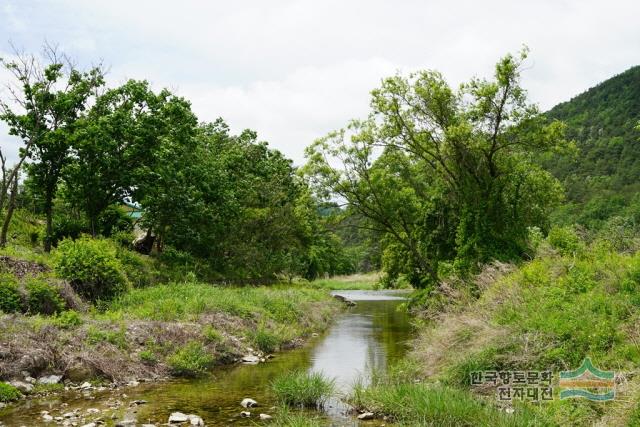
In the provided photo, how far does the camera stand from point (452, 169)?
30.3 m

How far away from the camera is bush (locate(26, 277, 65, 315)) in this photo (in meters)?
16.6

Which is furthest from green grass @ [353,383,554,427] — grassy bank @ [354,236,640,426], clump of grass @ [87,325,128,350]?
clump of grass @ [87,325,128,350]

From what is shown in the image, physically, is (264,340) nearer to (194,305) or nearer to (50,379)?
(194,305)

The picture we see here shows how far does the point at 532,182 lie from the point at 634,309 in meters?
18.7

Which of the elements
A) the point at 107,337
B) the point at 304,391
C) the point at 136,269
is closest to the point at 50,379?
the point at 107,337

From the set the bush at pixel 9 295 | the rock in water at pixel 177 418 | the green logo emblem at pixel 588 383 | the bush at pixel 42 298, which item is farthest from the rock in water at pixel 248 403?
the bush at pixel 9 295

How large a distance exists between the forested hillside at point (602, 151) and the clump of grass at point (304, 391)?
69100mm

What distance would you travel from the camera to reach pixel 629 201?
84.1 metres

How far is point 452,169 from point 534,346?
19.3m

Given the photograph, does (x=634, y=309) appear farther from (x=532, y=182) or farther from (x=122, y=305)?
→ (x=532, y=182)

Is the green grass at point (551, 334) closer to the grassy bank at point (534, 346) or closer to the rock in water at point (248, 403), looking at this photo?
the grassy bank at point (534, 346)

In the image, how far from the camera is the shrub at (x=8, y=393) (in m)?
11.8

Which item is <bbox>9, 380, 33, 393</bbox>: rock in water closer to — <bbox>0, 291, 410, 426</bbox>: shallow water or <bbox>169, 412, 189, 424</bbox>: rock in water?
<bbox>0, 291, 410, 426</bbox>: shallow water

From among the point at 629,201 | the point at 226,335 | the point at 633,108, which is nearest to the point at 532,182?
the point at 226,335
